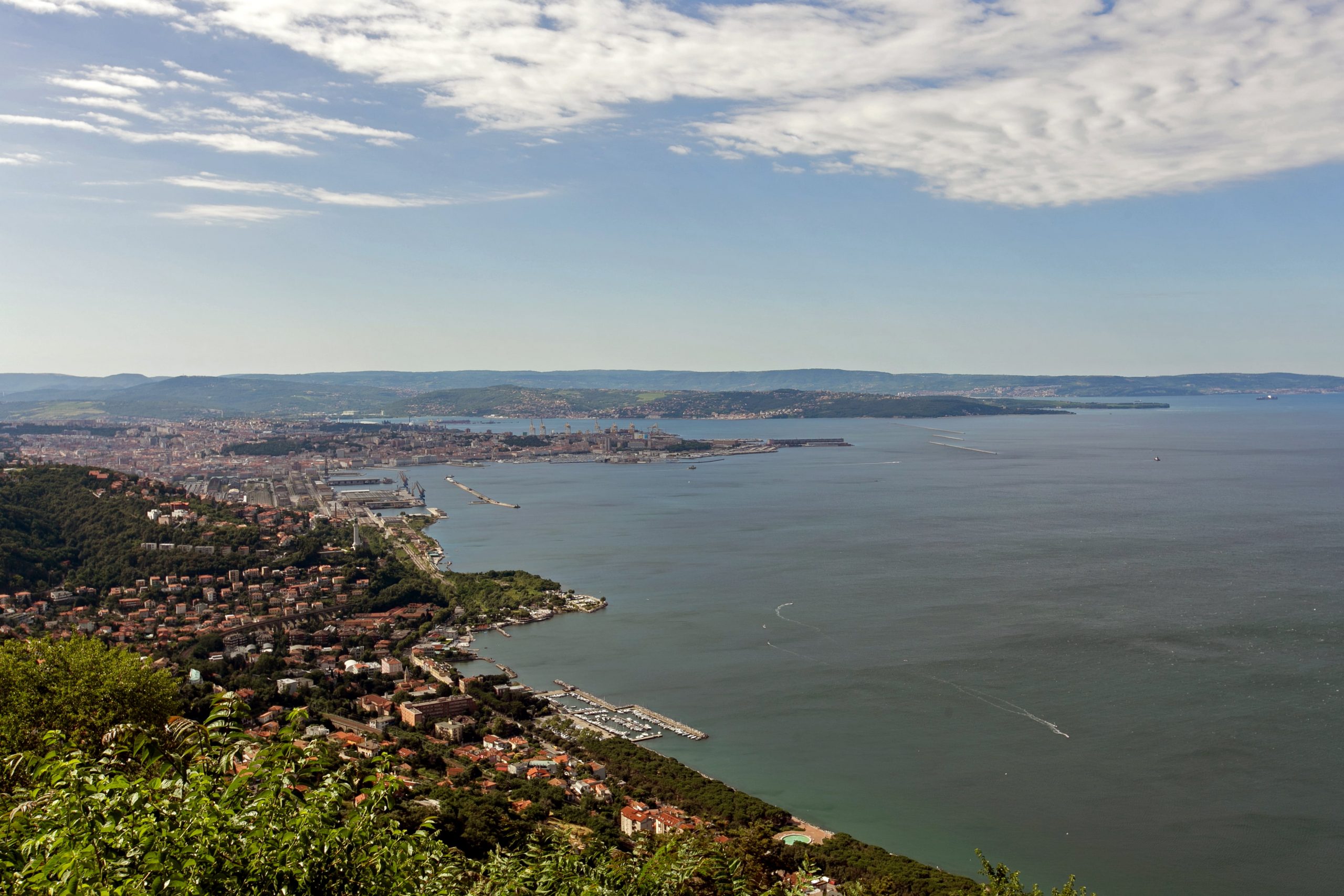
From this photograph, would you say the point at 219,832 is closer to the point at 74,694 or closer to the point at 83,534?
the point at 74,694

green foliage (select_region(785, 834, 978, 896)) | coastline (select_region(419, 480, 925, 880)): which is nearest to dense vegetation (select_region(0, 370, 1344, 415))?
coastline (select_region(419, 480, 925, 880))

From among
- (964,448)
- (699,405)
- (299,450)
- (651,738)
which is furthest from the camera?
(699,405)

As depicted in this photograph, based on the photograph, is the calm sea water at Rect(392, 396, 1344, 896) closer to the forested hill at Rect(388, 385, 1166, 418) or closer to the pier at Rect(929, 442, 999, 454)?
the pier at Rect(929, 442, 999, 454)

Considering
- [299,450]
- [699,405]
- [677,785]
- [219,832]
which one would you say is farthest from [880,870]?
[699,405]

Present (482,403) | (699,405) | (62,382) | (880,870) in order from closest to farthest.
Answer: (880,870)
(699,405)
(482,403)
(62,382)

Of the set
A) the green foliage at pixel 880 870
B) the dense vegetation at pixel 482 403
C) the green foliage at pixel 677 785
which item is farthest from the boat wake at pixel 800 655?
the dense vegetation at pixel 482 403

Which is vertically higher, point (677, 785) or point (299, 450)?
point (299, 450)

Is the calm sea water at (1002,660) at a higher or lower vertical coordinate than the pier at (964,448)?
lower

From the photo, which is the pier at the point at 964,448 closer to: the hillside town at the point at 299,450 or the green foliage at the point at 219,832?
the hillside town at the point at 299,450
